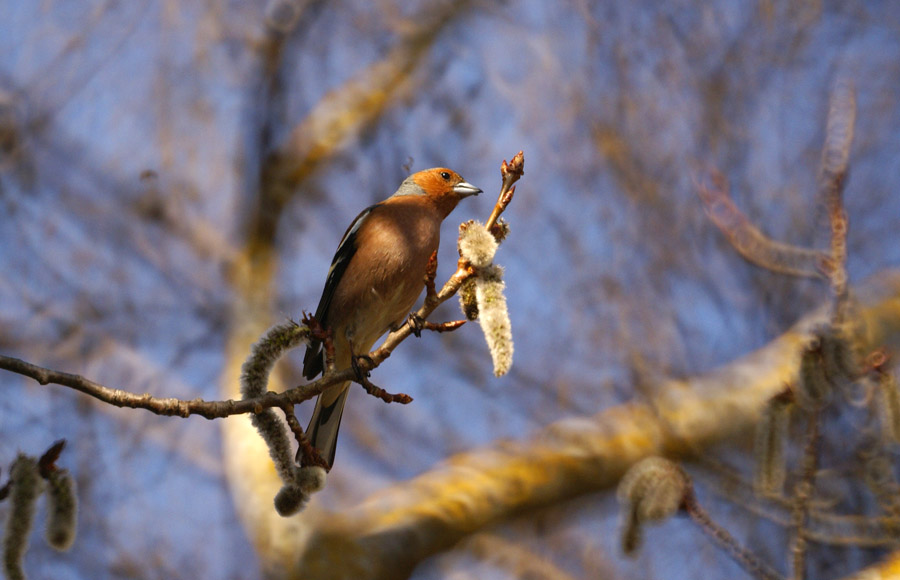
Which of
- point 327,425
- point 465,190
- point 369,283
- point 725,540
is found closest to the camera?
point 725,540

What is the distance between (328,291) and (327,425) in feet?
2.37

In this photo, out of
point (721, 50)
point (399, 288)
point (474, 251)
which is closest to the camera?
point (474, 251)

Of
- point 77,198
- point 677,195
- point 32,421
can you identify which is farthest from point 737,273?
point 77,198

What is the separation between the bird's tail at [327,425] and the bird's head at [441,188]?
1.24 meters

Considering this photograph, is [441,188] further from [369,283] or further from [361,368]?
[361,368]

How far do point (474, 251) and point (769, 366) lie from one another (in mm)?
3211

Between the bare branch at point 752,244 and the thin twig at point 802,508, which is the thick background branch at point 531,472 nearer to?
the bare branch at point 752,244

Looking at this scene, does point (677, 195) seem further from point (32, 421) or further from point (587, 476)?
point (32, 421)

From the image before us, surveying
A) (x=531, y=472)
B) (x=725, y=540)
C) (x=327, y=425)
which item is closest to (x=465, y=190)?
(x=327, y=425)

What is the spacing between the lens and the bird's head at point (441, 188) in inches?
171

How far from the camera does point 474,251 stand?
8.04 ft

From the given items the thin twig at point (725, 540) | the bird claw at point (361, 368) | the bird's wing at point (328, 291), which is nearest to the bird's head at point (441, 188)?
the bird's wing at point (328, 291)

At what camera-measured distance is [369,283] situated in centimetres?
380

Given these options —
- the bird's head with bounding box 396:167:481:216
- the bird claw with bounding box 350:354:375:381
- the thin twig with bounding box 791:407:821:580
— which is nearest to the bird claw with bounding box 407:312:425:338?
the bird claw with bounding box 350:354:375:381
